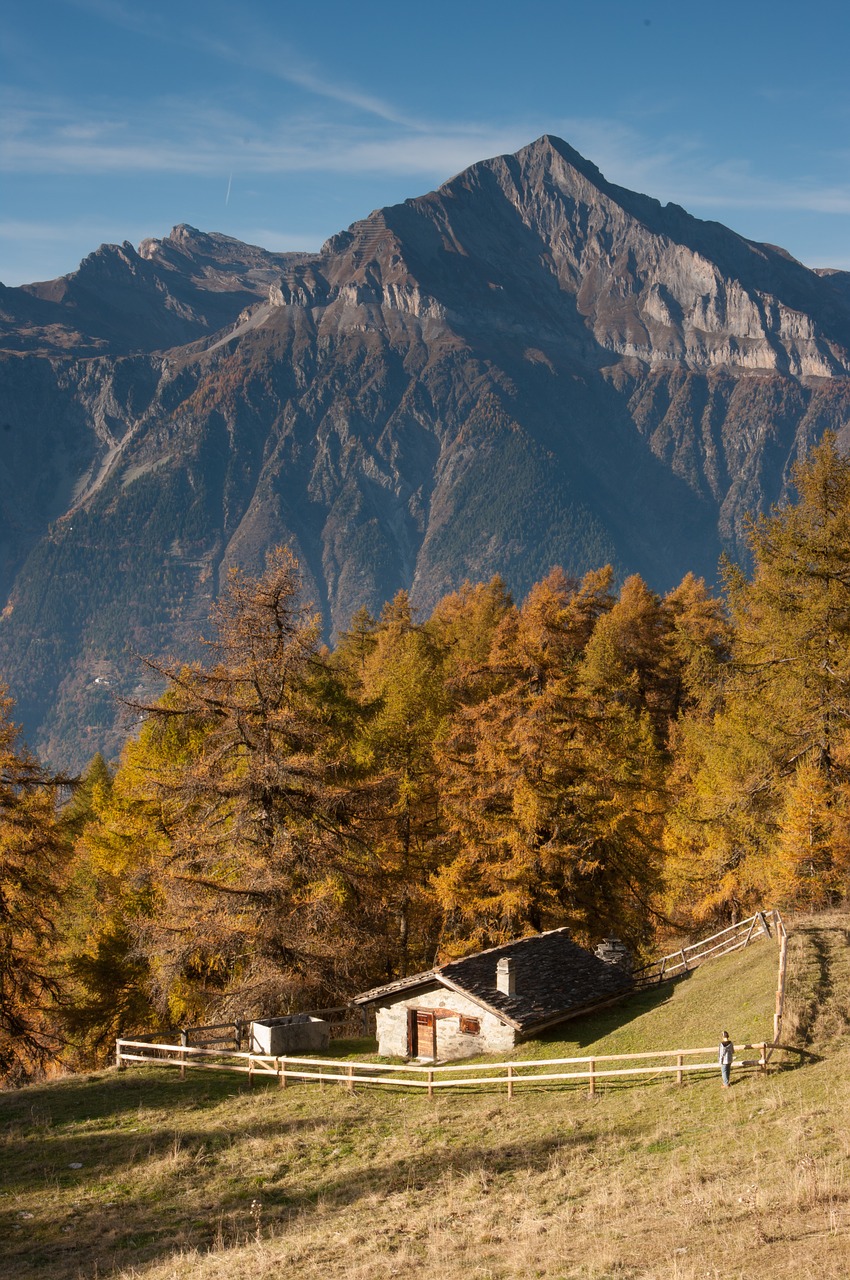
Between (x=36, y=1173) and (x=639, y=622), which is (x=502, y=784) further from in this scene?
(x=639, y=622)

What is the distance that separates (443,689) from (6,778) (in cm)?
1989

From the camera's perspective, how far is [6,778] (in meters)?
29.5

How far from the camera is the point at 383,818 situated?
3109cm

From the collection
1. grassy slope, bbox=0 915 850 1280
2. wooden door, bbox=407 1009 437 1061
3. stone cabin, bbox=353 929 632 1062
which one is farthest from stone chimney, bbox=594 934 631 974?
grassy slope, bbox=0 915 850 1280

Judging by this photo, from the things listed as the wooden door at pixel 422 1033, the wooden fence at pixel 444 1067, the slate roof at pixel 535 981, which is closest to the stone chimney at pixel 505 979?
the slate roof at pixel 535 981

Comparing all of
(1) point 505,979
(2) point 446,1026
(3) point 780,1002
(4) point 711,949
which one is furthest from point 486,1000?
(4) point 711,949

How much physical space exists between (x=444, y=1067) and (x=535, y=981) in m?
3.50

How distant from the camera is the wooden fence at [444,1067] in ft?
71.5

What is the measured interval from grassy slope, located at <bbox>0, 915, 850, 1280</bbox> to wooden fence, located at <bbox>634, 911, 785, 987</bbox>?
4.60 meters

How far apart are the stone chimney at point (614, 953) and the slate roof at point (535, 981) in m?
1.06

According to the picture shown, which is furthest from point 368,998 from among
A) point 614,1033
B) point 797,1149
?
point 797,1149

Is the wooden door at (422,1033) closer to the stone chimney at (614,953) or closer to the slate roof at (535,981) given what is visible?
the slate roof at (535,981)

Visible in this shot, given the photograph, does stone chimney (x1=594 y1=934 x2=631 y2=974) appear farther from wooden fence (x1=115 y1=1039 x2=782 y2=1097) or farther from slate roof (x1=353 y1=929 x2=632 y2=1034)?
wooden fence (x1=115 y1=1039 x2=782 y2=1097)

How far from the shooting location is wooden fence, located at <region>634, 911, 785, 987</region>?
3064cm
